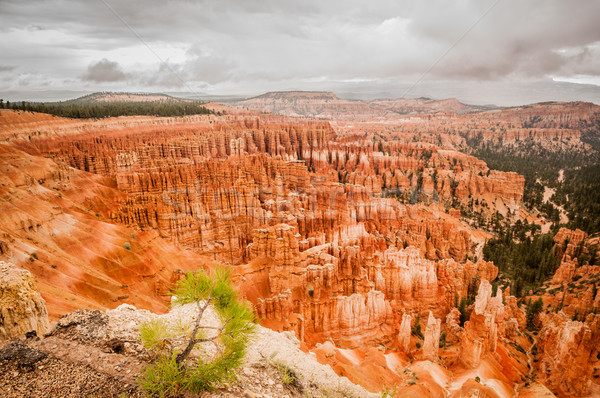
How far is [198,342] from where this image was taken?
4.74m

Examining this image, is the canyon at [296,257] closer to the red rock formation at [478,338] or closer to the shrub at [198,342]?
the red rock formation at [478,338]

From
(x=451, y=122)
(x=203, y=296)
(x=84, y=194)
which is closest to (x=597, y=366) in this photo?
(x=203, y=296)

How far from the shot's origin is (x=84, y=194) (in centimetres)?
2777

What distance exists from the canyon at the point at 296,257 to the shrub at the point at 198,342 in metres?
2.61

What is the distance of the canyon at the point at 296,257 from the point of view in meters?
14.9

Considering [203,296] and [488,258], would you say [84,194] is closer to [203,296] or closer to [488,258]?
[203,296]

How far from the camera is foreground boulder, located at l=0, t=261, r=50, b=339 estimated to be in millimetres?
5121

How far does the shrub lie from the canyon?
261 centimetres

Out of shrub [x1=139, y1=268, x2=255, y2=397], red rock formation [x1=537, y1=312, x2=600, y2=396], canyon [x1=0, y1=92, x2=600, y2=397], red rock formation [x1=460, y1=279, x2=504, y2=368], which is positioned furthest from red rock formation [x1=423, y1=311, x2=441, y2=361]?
shrub [x1=139, y1=268, x2=255, y2=397]

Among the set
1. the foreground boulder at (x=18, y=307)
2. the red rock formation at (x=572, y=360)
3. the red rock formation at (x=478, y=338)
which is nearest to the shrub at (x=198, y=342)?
the foreground boulder at (x=18, y=307)

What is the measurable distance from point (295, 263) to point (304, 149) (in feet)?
171

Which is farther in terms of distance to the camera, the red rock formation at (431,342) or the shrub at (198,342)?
the red rock formation at (431,342)

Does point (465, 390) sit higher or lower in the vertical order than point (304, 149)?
lower

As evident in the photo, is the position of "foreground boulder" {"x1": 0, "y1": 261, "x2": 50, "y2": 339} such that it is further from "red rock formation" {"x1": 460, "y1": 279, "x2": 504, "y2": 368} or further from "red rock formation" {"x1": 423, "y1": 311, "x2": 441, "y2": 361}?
"red rock formation" {"x1": 460, "y1": 279, "x2": 504, "y2": 368}
